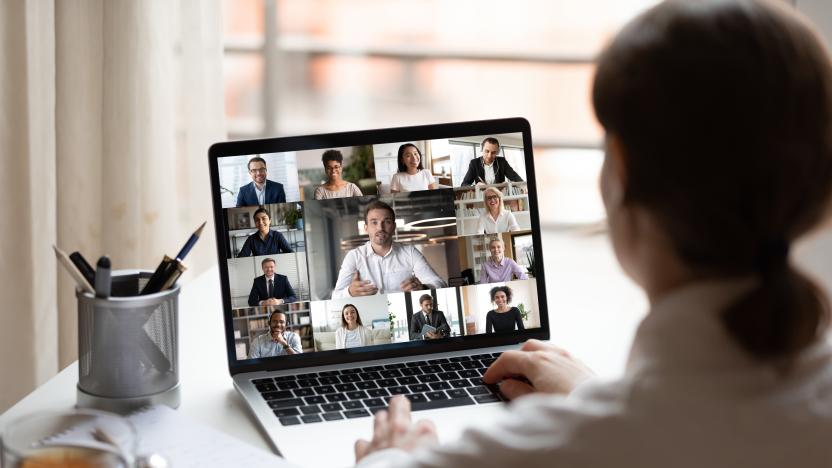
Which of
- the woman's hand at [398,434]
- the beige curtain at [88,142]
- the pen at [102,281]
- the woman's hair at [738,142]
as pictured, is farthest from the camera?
the beige curtain at [88,142]

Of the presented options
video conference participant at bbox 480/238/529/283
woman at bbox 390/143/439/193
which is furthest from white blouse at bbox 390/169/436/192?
video conference participant at bbox 480/238/529/283

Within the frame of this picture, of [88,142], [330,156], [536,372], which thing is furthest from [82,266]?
[88,142]

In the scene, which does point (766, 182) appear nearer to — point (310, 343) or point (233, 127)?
point (310, 343)

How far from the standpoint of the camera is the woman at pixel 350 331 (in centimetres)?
113

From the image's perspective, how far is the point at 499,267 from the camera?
1.17 meters

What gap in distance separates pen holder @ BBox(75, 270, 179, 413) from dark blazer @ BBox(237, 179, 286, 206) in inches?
5.7

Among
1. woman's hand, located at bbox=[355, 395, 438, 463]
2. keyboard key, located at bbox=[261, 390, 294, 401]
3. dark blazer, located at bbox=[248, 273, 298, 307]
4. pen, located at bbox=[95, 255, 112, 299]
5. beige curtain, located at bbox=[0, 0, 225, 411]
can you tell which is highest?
beige curtain, located at bbox=[0, 0, 225, 411]

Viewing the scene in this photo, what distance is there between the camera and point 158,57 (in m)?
2.08

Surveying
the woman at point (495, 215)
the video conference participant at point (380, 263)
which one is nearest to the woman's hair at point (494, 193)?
the woman at point (495, 215)

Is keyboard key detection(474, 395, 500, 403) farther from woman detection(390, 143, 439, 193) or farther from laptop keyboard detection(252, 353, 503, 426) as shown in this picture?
woman detection(390, 143, 439, 193)

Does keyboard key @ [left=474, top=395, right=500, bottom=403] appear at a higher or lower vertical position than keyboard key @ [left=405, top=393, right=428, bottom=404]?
lower

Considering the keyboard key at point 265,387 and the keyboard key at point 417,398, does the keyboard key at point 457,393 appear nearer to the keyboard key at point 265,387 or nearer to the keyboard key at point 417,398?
the keyboard key at point 417,398

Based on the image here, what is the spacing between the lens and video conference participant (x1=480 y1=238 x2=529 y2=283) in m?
1.17

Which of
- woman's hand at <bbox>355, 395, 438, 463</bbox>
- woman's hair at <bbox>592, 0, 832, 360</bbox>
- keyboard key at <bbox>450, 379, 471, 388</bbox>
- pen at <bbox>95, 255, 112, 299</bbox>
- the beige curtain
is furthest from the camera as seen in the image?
the beige curtain
